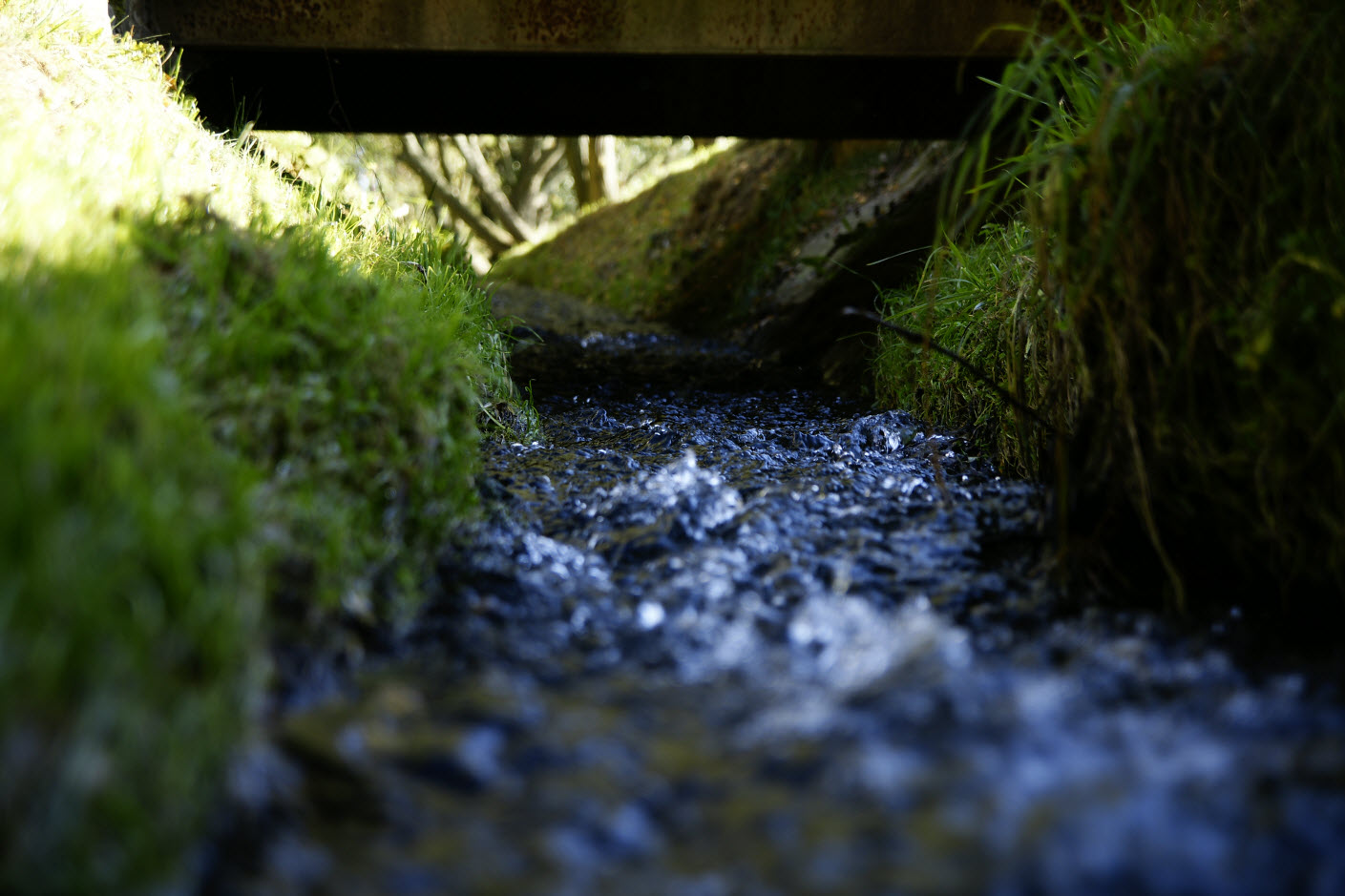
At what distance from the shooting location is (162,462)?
1.62 metres

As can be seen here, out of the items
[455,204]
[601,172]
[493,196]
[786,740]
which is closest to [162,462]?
[786,740]

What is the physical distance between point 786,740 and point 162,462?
4.34 feet

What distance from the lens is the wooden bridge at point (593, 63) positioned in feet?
16.7

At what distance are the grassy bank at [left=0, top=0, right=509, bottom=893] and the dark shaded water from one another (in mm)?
190

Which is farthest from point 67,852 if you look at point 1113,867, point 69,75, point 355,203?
point 355,203

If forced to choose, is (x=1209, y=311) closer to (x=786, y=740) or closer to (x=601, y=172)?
(x=786, y=740)

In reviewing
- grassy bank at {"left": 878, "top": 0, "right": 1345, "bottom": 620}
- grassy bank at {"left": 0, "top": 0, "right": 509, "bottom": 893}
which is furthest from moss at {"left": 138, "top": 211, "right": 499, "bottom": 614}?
grassy bank at {"left": 878, "top": 0, "right": 1345, "bottom": 620}

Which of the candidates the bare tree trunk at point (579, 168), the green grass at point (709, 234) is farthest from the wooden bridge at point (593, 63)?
the bare tree trunk at point (579, 168)

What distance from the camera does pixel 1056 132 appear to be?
3051 millimetres

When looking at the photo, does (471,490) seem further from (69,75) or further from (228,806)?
(69,75)

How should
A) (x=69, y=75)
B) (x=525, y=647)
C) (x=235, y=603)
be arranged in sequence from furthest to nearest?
(x=69, y=75)
(x=525, y=647)
(x=235, y=603)

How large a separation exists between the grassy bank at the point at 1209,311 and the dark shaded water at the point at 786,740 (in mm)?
323

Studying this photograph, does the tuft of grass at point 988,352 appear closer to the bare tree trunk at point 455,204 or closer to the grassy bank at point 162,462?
the grassy bank at point 162,462

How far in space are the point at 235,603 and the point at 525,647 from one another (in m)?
0.72
